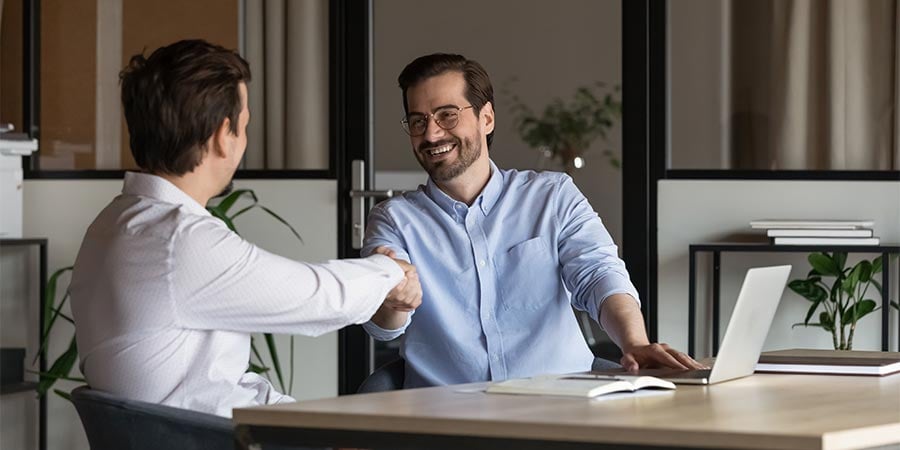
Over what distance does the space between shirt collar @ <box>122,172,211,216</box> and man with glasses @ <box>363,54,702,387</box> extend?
74 centimetres

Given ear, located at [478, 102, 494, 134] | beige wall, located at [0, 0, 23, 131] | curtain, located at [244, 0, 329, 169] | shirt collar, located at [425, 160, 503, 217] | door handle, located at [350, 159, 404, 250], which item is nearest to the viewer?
shirt collar, located at [425, 160, 503, 217]

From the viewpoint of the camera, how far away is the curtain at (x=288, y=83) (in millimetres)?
4832

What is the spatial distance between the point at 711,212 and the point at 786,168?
292 millimetres

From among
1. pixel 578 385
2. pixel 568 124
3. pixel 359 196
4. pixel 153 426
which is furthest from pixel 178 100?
pixel 568 124

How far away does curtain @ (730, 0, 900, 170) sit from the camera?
4.36 m

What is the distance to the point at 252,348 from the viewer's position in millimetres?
4750

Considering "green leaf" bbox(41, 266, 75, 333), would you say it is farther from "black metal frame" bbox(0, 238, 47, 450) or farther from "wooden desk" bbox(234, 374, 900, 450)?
"wooden desk" bbox(234, 374, 900, 450)

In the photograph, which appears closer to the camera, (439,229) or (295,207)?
(439,229)

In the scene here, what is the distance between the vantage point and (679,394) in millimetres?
1910

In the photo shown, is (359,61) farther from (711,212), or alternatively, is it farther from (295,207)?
(711,212)

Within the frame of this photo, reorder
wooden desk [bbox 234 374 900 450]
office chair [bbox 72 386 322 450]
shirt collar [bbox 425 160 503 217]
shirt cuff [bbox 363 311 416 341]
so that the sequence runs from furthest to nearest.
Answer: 1. shirt collar [bbox 425 160 503 217]
2. shirt cuff [bbox 363 311 416 341]
3. office chair [bbox 72 386 322 450]
4. wooden desk [bbox 234 374 900 450]

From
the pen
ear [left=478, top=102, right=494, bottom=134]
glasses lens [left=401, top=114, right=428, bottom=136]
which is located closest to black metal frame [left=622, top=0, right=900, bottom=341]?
ear [left=478, top=102, right=494, bottom=134]

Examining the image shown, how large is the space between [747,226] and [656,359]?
7.28 feet

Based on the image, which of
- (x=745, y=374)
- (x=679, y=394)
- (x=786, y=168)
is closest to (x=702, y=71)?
(x=786, y=168)
